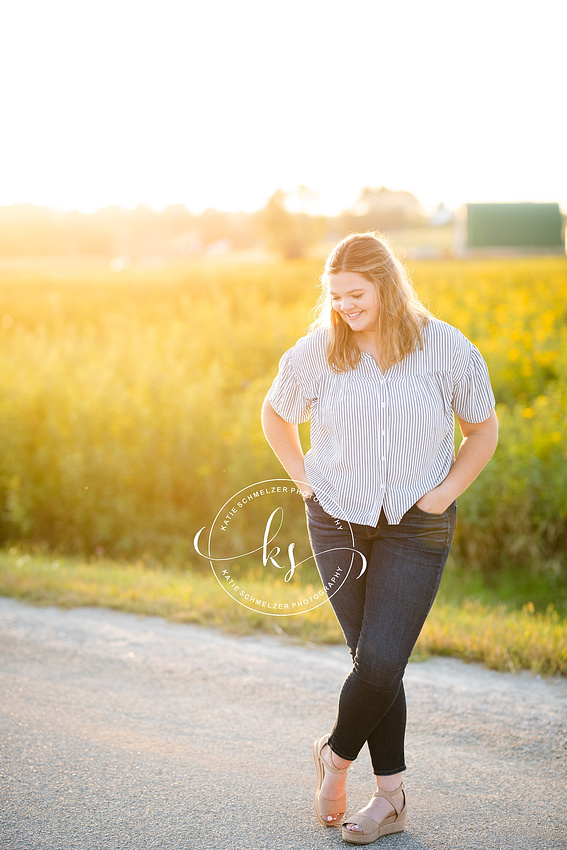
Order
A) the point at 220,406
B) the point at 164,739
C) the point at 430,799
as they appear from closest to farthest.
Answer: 1. the point at 430,799
2. the point at 164,739
3. the point at 220,406

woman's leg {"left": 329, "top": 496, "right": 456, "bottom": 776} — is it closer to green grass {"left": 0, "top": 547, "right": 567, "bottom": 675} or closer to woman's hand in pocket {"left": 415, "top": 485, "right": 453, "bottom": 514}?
woman's hand in pocket {"left": 415, "top": 485, "right": 453, "bottom": 514}

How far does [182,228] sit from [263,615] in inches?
2478

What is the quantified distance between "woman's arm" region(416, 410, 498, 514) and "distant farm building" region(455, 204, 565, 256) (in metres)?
43.5

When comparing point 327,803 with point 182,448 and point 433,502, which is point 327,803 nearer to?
point 433,502

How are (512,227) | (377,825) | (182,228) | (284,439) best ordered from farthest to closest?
(182,228) < (512,227) < (284,439) < (377,825)

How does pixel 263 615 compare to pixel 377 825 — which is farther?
pixel 263 615

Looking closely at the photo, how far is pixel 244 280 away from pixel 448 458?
55.7 ft

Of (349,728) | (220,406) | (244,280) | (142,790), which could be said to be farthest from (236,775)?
(244,280)

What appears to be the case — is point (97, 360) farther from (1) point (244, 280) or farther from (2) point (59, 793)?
(1) point (244, 280)

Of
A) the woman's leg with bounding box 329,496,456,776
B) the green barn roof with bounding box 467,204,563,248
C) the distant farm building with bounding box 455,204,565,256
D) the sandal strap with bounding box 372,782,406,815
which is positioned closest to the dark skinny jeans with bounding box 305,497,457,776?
the woman's leg with bounding box 329,496,456,776

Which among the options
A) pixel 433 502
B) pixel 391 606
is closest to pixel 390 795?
pixel 391 606

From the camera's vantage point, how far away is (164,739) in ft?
10.8

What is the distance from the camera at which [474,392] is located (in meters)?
2.57

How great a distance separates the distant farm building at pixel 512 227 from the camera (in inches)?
1769
